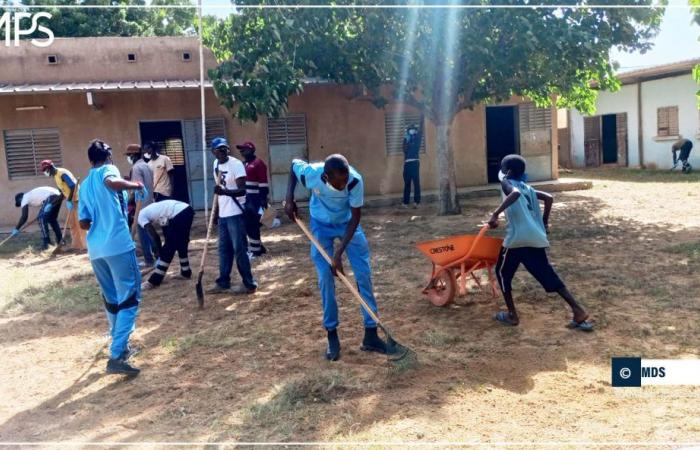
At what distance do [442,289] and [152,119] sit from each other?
921 cm

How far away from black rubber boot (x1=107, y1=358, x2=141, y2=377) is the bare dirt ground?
8 cm

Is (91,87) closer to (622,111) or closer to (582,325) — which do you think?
(582,325)

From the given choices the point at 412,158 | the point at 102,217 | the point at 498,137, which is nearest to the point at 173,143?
the point at 412,158

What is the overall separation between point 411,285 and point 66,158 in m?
9.13

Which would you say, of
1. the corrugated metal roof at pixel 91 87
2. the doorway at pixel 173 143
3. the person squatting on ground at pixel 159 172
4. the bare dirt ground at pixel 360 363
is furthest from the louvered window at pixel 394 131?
the bare dirt ground at pixel 360 363

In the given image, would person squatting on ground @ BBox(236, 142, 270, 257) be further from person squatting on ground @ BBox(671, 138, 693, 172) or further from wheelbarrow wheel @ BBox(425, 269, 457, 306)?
person squatting on ground @ BBox(671, 138, 693, 172)

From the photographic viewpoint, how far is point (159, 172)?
828 cm

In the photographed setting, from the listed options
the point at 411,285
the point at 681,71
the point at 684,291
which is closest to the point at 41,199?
the point at 411,285

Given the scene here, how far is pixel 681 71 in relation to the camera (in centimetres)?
1767

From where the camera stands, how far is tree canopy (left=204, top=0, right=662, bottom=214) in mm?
9094

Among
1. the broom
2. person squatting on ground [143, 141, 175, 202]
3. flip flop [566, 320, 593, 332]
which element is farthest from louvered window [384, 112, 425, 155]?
the broom

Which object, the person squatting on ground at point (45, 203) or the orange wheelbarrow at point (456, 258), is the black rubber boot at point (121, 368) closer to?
the orange wheelbarrow at point (456, 258)

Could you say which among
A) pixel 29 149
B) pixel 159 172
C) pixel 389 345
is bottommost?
pixel 389 345

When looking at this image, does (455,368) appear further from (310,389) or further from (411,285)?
(411,285)
